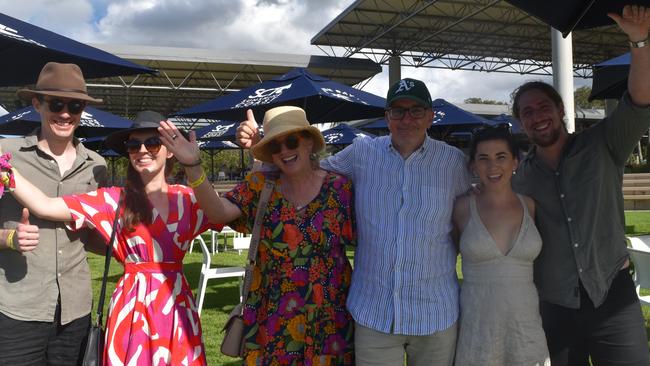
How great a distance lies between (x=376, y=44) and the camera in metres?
21.3

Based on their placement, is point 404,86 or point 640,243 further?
point 640,243

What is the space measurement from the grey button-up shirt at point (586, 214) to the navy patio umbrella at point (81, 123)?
7.05 m

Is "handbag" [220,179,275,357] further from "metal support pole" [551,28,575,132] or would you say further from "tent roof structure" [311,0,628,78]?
"tent roof structure" [311,0,628,78]

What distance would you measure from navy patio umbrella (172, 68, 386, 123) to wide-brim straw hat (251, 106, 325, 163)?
138 inches

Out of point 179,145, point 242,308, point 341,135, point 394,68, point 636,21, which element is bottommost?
point 242,308

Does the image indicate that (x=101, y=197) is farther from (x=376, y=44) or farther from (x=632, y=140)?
(x=376, y=44)

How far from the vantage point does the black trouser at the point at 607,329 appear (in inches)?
96.3

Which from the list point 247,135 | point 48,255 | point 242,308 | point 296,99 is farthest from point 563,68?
point 48,255

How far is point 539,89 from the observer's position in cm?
269

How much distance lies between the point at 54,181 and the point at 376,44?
19.9 m

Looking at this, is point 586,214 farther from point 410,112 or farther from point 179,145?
point 179,145

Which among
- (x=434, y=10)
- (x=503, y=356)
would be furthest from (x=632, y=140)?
(x=434, y=10)

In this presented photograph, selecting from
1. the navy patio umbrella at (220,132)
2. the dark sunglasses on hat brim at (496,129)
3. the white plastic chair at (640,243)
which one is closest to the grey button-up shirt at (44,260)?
the dark sunglasses on hat brim at (496,129)

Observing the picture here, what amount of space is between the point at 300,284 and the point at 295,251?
15 centimetres
